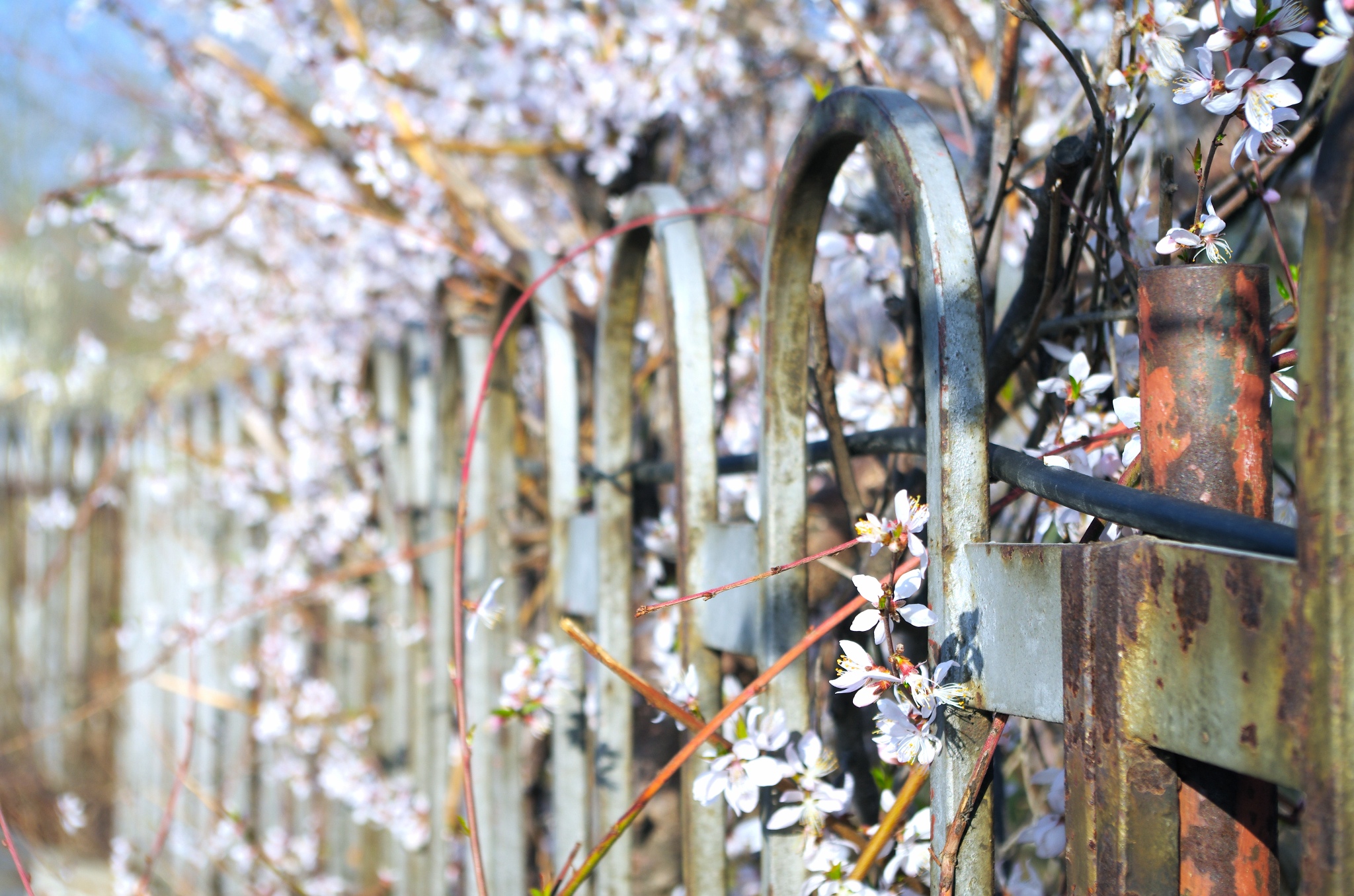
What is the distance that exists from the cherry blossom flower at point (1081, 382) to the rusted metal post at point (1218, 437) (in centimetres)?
32

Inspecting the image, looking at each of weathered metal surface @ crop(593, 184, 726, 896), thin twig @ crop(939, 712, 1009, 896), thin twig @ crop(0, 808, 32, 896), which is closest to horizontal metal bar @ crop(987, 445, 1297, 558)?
thin twig @ crop(939, 712, 1009, 896)

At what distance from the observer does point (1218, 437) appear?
2.22 feet

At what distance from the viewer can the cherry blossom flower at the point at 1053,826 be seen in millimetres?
968

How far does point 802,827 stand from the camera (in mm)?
1115

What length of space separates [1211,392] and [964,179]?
82 centimetres

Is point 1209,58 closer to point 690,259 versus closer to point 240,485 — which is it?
point 690,259

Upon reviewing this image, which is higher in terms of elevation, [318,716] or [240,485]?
[240,485]

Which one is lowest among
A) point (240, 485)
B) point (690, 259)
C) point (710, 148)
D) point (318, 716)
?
point (318, 716)

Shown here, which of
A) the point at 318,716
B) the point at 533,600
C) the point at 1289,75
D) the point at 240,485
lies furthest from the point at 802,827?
the point at 240,485

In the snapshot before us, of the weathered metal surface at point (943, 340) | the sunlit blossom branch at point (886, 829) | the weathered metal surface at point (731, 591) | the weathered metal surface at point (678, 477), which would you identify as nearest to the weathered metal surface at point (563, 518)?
the weathered metal surface at point (678, 477)

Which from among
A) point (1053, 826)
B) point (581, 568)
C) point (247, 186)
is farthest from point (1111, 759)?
point (247, 186)

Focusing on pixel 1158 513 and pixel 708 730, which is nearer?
pixel 1158 513

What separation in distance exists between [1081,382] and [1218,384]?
35cm

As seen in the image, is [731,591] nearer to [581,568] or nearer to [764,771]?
[764,771]
